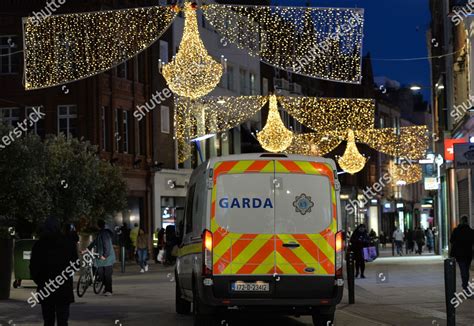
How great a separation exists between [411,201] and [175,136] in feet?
206

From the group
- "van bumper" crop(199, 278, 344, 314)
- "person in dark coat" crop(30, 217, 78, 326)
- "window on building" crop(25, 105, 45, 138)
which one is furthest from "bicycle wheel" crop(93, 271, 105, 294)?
"window on building" crop(25, 105, 45, 138)

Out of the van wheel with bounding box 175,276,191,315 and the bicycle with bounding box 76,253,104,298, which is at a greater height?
the bicycle with bounding box 76,253,104,298

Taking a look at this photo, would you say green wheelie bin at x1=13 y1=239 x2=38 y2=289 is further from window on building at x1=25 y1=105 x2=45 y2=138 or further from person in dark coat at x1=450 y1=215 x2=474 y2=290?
window on building at x1=25 y1=105 x2=45 y2=138

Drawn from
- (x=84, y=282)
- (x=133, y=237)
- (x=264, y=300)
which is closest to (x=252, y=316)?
(x=264, y=300)

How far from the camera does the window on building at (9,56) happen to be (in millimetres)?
46781

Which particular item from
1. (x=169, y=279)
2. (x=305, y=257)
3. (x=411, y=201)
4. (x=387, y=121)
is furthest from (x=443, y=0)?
(x=411, y=201)

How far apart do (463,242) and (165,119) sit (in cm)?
3352

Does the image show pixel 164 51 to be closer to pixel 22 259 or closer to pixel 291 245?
pixel 22 259

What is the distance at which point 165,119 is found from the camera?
5469cm

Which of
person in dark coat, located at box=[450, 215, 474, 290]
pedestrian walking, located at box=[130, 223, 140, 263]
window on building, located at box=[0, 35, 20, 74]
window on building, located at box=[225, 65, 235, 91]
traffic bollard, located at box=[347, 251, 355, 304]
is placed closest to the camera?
traffic bollard, located at box=[347, 251, 355, 304]

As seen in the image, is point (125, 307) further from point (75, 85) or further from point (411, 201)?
point (411, 201)

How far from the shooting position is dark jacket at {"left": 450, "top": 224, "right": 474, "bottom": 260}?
22453 millimetres

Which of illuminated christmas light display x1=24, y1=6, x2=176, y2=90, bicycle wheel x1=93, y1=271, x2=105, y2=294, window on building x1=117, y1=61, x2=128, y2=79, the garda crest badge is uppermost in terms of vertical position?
window on building x1=117, y1=61, x2=128, y2=79

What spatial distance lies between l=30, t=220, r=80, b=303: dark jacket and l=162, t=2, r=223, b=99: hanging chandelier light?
15746 millimetres
